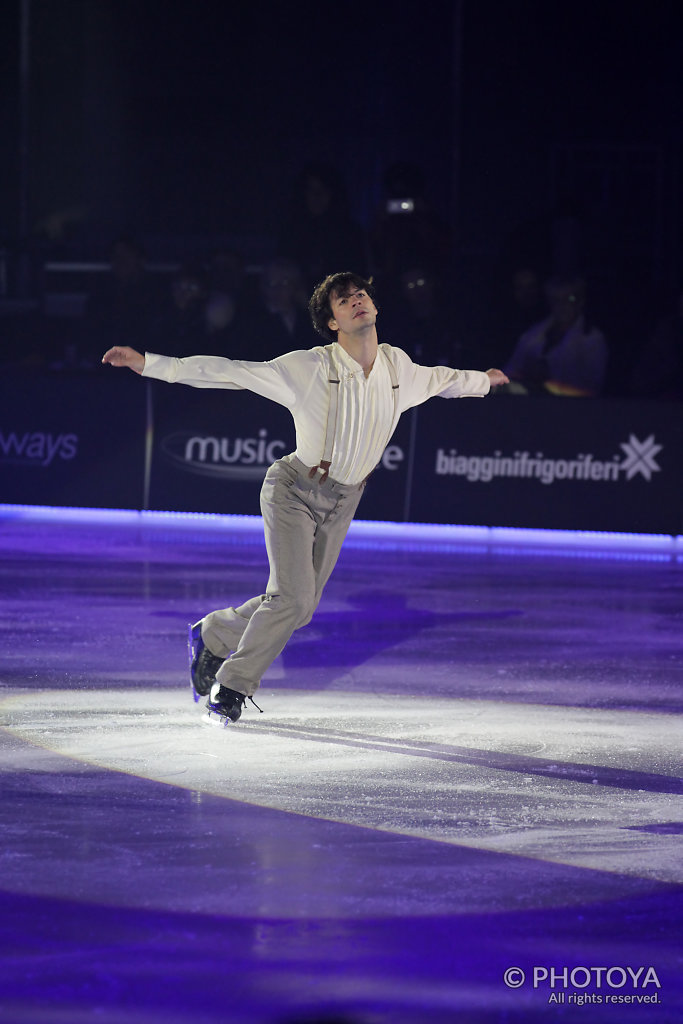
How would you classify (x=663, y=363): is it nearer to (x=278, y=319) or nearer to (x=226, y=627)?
(x=278, y=319)

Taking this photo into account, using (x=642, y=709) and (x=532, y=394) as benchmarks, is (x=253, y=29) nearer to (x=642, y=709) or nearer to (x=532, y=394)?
(x=532, y=394)

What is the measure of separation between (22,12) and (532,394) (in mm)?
6753

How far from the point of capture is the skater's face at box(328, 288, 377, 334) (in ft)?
19.4

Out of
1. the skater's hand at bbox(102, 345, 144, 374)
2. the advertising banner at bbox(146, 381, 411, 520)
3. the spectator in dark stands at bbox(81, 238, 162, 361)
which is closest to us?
the skater's hand at bbox(102, 345, 144, 374)

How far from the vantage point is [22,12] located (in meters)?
14.8

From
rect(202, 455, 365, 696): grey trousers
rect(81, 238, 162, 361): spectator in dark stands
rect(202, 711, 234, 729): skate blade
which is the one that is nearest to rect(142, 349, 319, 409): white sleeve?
rect(202, 455, 365, 696): grey trousers

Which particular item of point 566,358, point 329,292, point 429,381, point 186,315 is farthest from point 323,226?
point 329,292

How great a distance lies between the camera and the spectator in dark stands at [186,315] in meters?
13.4

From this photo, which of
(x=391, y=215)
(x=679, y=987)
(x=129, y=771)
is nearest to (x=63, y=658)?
(x=129, y=771)

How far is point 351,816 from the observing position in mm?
4906

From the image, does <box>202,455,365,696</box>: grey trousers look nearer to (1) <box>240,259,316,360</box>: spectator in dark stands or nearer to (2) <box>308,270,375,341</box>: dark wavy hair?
(2) <box>308,270,375,341</box>: dark wavy hair

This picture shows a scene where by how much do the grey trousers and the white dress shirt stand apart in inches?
4.0

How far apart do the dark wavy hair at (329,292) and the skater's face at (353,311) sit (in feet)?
0.07
